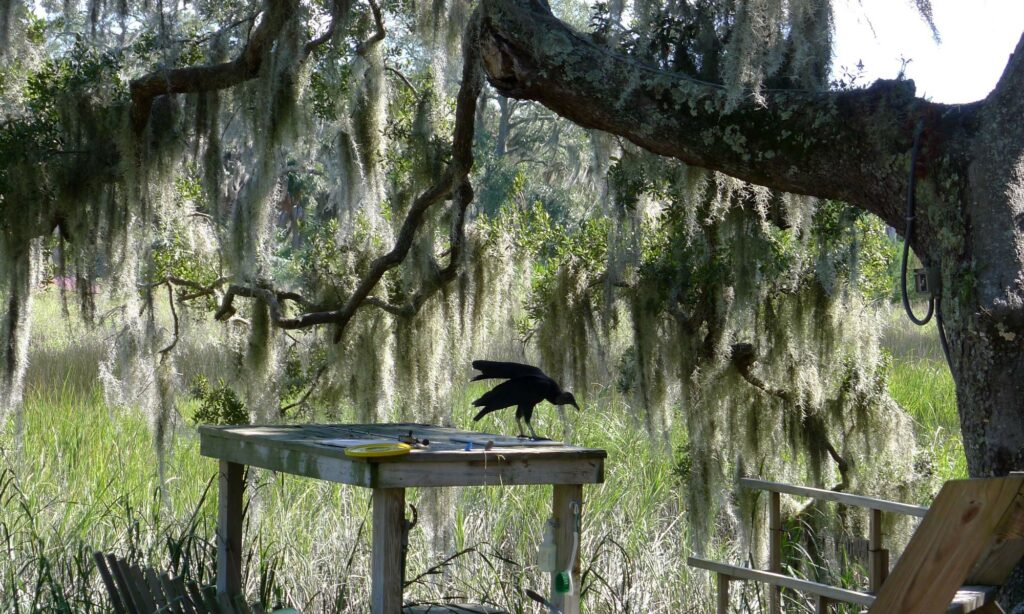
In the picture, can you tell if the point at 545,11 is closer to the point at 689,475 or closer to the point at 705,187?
the point at 705,187

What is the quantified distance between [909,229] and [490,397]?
126 cm

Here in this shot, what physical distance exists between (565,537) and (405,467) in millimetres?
552

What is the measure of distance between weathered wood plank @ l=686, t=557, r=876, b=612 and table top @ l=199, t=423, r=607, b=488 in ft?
3.07

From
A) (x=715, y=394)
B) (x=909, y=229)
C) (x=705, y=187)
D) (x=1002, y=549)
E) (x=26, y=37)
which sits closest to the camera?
(x=1002, y=549)

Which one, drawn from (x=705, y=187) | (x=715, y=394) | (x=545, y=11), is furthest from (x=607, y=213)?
(x=545, y=11)

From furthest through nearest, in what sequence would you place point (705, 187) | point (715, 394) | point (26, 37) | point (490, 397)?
point (715, 394) → point (26, 37) → point (705, 187) → point (490, 397)

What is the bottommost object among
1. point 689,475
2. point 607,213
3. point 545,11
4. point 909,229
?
point 689,475

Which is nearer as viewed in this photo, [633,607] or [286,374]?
[633,607]

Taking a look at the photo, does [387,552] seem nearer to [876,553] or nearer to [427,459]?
[427,459]

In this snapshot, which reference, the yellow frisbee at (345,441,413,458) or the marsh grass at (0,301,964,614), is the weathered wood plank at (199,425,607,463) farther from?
the marsh grass at (0,301,964,614)

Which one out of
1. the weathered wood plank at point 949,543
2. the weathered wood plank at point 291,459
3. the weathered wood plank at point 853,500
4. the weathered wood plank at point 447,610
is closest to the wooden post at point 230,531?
the weathered wood plank at point 291,459

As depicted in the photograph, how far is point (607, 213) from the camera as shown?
14.5 ft

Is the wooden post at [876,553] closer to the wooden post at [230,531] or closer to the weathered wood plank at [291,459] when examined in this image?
the weathered wood plank at [291,459]

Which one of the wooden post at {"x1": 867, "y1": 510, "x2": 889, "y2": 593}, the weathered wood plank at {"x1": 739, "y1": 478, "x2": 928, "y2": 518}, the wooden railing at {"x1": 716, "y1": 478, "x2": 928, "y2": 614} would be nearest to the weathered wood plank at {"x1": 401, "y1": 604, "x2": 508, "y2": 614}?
the wooden railing at {"x1": 716, "y1": 478, "x2": 928, "y2": 614}
